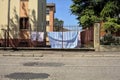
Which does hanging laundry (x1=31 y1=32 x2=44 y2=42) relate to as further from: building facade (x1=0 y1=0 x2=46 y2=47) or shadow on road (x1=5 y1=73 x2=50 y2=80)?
shadow on road (x1=5 y1=73 x2=50 y2=80)

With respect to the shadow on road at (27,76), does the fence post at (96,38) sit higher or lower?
higher

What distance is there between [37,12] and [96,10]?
12927 millimetres

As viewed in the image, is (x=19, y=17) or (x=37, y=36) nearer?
(x=37, y=36)

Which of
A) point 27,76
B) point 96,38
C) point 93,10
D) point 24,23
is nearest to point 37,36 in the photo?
point 24,23

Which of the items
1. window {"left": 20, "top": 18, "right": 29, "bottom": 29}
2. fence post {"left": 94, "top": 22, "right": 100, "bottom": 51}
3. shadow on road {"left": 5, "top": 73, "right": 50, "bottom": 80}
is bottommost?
shadow on road {"left": 5, "top": 73, "right": 50, "bottom": 80}

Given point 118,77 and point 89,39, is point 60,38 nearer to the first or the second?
point 89,39

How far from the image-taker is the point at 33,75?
502 inches

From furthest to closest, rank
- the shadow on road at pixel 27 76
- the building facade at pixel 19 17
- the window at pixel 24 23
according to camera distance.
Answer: the window at pixel 24 23 → the building facade at pixel 19 17 → the shadow on road at pixel 27 76

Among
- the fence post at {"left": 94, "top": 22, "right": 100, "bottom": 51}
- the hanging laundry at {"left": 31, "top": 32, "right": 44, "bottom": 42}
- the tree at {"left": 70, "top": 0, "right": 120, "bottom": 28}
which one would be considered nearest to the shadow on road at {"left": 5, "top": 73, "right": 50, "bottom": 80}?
the fence post at {"left": 94, "top": 22, "right": 100, "bottom": 51}

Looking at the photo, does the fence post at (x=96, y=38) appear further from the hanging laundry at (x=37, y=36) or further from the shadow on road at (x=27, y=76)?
the shadow on road at (x=27, y=76)

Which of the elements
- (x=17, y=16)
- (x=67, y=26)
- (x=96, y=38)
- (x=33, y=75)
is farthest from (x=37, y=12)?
(x=33, y=75)

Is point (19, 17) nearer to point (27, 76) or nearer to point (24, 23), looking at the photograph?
point (24, 23)

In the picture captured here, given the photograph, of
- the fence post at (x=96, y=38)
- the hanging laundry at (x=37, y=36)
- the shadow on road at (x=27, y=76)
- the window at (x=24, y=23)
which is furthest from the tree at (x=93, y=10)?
the shadow on road at (x=27, y=76)

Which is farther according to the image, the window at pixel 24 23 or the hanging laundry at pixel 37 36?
the window at pixel 24 23
